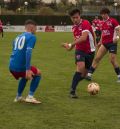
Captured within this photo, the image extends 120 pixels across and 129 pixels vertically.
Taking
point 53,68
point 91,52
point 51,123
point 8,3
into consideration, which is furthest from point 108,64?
point 8,3

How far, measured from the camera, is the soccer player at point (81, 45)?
35.0ft

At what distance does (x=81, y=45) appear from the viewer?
11188 millimetres

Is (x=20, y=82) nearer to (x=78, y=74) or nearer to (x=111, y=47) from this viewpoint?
(x=78, y=74)

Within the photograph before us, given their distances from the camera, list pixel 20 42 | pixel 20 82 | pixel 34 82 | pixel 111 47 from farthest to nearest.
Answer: pixel 111 47 → pixel 20 82 → pixel 34 82 → pixel 20 42

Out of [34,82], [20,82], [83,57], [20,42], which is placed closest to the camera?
[20,42]

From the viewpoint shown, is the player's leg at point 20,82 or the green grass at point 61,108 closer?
the green grass at point 61,108

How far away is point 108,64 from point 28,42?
32.1 ft

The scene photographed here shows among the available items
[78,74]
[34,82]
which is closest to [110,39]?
[78,74]

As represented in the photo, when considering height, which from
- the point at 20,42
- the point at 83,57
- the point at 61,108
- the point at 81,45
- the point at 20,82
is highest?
the point at 20,42

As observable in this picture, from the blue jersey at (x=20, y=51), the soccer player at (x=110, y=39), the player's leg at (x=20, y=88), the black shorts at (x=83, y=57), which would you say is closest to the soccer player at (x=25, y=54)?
the blue jersey at (x=20, y=51)

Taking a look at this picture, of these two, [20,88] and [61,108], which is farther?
[20,88]

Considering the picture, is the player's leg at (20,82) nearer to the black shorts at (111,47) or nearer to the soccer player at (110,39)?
the soccer player at (110,39)

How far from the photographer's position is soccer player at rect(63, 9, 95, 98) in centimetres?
1066

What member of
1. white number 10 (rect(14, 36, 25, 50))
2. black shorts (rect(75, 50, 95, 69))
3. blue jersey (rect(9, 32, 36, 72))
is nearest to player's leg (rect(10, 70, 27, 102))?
blue jersey (rect(9, 32, 36, 72))
